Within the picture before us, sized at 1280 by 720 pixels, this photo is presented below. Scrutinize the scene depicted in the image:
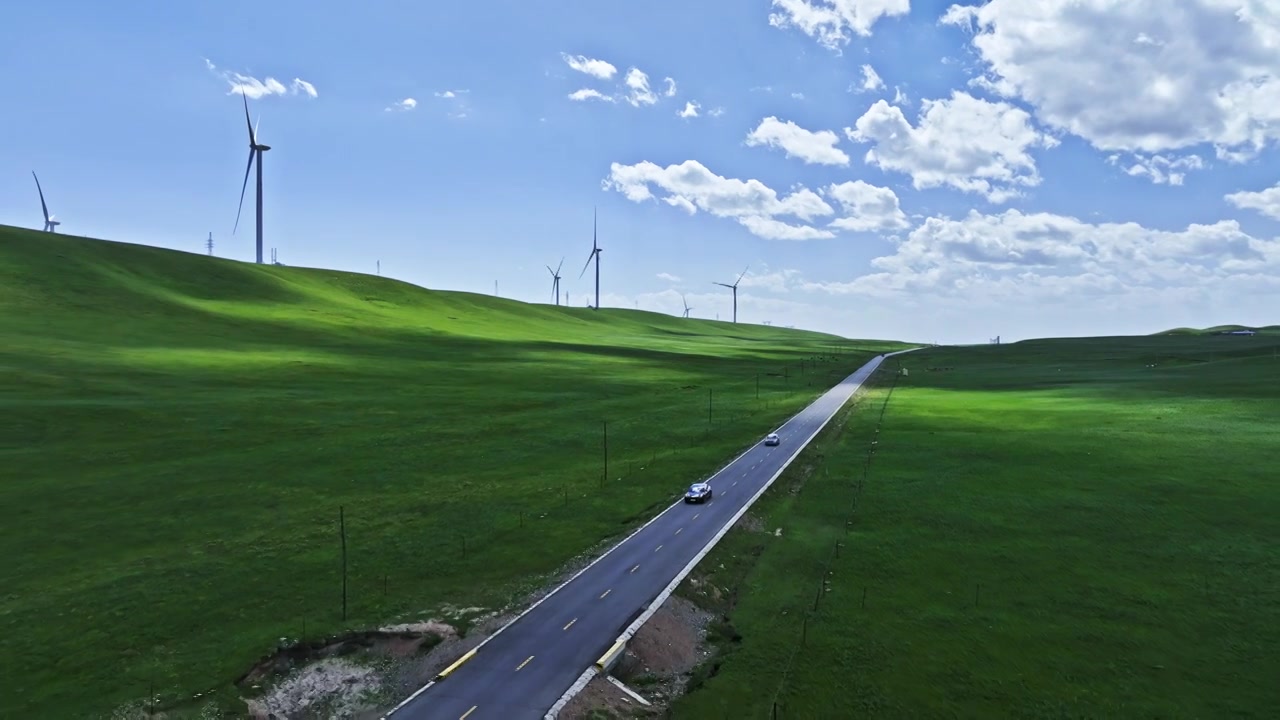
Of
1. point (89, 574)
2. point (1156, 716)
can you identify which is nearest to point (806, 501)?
point (1156, 716)

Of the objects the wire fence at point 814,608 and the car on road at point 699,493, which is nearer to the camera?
the wire fence at point 814,608

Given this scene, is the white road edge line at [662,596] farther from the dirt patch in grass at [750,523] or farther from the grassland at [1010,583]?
the grassland at [1010,583]

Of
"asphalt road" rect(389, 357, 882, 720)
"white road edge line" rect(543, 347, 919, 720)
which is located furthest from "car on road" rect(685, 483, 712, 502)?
"white road edge line" rect(543, 347, 919, 720)

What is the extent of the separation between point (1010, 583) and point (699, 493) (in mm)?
28401

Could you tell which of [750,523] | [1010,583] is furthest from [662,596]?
[1010,583]

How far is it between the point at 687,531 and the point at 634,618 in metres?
17.3

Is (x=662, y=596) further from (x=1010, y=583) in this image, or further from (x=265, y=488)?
(x=265, y=488)

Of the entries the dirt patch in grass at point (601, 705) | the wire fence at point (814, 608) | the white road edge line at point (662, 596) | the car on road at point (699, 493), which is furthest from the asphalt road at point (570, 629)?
the wire fence at point (814, 608)

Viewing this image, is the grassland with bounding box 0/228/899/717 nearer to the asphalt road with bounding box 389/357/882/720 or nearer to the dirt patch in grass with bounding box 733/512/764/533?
the asphalt road with bounding box 389/357/882/720

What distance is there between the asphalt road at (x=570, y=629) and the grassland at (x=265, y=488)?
4367 mm

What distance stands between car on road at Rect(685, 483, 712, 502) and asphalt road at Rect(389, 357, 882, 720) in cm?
67

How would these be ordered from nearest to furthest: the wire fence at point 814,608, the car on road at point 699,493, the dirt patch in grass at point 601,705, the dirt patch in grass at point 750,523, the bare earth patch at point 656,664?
1. the dirt patch in grass at point 601,705
2. the bare earth patch at point 656,664
3. the wire fence at point 814,608
4. the dirt patch in grass at point 750,523
5. the car on road at point 699,493

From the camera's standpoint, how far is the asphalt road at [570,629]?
35031mm

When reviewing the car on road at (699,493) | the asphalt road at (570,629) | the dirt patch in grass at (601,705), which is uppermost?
the car on road at (699,493)
